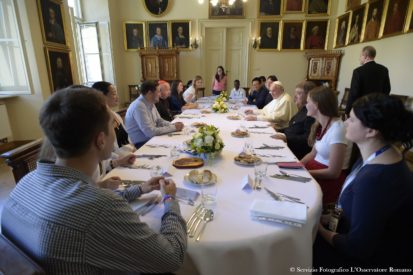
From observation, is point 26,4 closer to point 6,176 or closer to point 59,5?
point 59,5

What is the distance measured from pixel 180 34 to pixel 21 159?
8.10 meters

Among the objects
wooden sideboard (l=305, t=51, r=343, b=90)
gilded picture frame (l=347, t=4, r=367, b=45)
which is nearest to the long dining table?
gilded picture frame (l=347, t=4, r=367, b=45)

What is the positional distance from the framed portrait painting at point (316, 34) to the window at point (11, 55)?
8168 mm

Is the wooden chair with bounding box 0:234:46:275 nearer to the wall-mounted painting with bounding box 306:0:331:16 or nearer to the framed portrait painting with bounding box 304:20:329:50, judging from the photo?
the framed portrait painting with bounding box 304:20:329:50

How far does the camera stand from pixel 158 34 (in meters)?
8.93

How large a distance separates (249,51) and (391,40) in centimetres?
455

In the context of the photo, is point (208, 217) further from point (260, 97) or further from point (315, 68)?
point (315, 68)

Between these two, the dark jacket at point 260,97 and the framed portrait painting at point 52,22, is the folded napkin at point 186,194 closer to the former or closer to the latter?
the dark jacket at point 260,97

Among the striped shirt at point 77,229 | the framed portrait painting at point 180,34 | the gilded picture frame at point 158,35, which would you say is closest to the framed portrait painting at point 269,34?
the framed portrait painting at point 180,34

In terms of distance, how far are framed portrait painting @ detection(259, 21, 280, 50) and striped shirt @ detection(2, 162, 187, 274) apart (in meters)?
8.90

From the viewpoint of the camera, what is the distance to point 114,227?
83 centimetres

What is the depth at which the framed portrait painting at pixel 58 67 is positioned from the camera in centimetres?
528

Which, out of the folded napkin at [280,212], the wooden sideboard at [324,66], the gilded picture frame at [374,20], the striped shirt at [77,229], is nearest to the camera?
the striped shirt at [77,229]

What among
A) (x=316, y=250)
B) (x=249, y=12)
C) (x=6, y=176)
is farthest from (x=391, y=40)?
(x=6, y=176)
